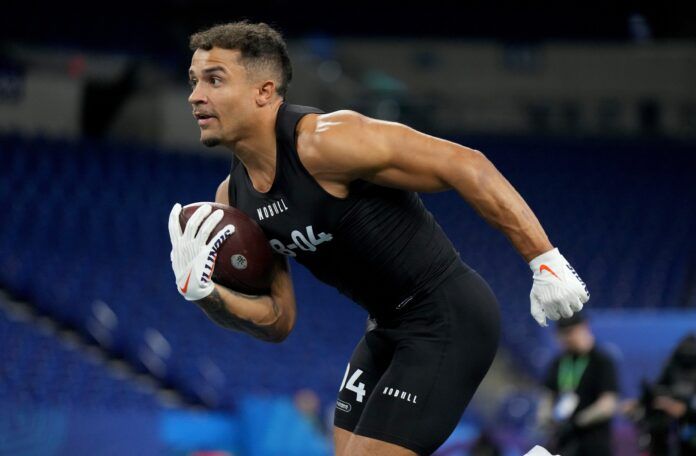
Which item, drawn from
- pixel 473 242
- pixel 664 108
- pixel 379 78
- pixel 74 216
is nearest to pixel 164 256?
pixel 74 216

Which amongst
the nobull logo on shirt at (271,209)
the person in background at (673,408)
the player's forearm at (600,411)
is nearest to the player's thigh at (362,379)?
the nobull logo on shirt at (271,209)

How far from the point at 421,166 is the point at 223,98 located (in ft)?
2.63

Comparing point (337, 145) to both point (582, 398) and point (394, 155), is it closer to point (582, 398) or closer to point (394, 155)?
point (394, 155)

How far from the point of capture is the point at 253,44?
4.04 metres

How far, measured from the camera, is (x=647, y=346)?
9703mm

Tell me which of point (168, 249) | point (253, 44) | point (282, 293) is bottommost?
point (168, 249)

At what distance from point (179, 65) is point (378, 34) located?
4348 mm

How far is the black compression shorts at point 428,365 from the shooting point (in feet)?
12.6

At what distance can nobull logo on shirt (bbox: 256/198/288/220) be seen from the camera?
3.92m

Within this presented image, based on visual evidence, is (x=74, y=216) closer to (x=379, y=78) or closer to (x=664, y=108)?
(x=379, y=78)

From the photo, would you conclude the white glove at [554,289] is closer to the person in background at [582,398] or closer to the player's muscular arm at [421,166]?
the player's muscular arm at [421,166]

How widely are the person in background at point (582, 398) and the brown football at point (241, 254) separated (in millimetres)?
3529

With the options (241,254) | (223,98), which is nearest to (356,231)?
(241,254)

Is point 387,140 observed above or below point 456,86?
above
